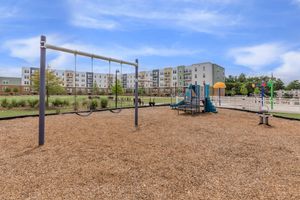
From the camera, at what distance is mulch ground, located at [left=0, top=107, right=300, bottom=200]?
117 inches

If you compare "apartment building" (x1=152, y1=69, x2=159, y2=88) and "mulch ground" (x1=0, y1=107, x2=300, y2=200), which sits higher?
"apartment building" (x1=152, y1=69, x2=159, y2=88)

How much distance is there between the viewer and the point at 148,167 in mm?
3918

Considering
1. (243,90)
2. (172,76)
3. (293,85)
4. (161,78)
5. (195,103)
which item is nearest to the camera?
(195,103)

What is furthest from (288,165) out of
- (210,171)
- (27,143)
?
(27,143)

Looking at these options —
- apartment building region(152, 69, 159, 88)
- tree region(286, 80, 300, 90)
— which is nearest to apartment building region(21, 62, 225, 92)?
apartment building region(152, 69, 159, 88)


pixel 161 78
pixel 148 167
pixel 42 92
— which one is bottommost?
pixel 148 167

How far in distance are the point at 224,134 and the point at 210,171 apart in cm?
361

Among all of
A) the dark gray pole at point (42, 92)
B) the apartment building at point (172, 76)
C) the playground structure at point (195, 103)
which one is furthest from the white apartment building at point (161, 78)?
the dark gray pole at point (42, 92)

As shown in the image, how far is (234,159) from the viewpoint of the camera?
445 cm

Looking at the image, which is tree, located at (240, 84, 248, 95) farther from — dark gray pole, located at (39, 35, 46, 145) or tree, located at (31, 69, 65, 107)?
dark gray pole, located at (39, 35, 46, 145)

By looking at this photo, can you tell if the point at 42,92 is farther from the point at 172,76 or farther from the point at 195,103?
the point at 172,76

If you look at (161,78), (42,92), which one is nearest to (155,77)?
(161,78)

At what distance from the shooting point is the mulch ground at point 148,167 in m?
2.97

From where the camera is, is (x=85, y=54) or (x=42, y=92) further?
(x=85, y=54)
